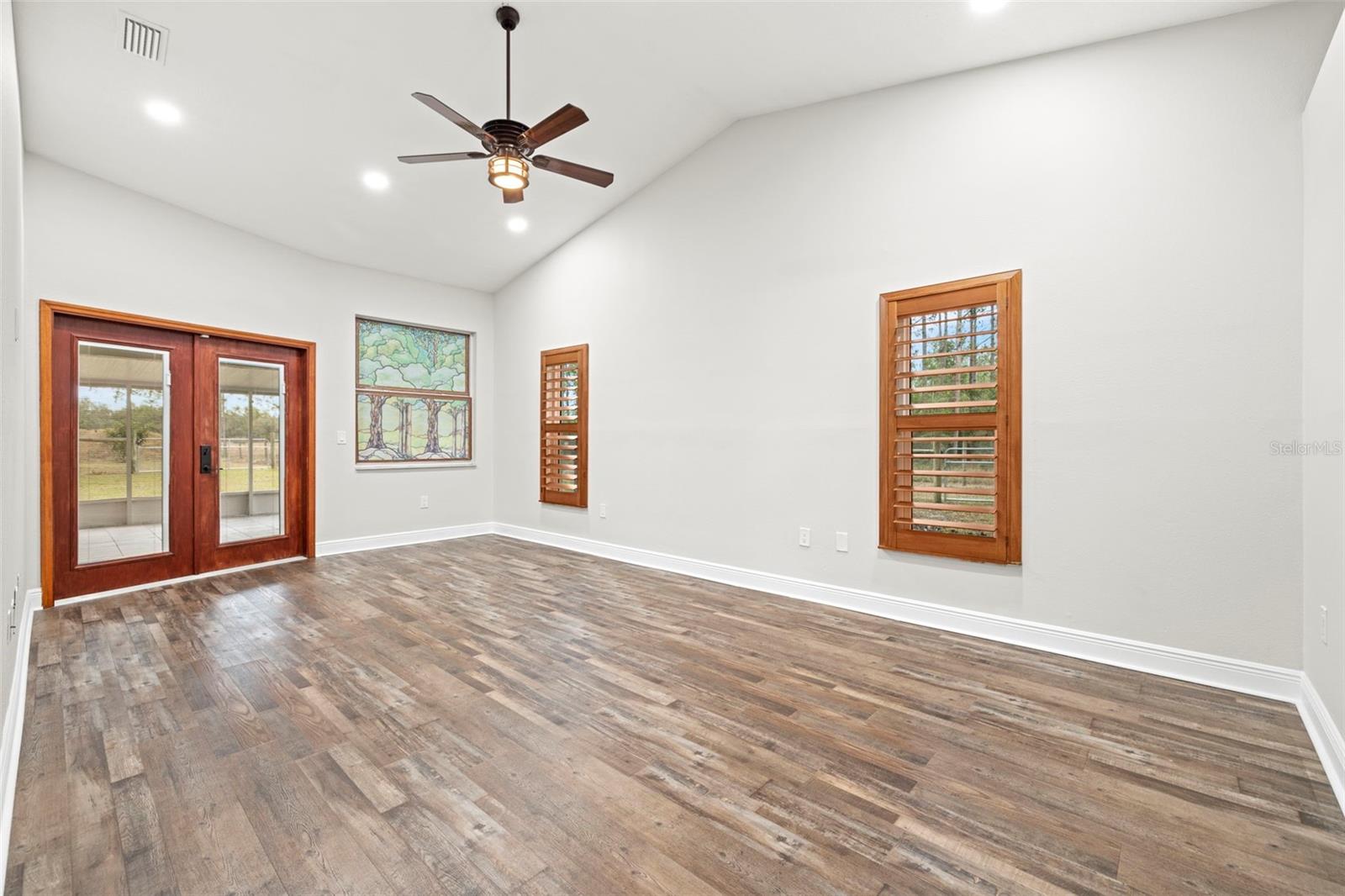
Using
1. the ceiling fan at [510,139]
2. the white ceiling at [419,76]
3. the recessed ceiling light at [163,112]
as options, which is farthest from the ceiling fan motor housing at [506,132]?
the recessed ceiling light at [163,112]

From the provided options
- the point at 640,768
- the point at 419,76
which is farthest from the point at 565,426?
the point at 640,768

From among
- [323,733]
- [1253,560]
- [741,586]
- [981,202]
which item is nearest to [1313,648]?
[1253,560]

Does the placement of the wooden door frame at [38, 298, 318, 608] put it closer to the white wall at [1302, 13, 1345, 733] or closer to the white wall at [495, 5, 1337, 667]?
the white wall at [495, 5, 1337, 667]

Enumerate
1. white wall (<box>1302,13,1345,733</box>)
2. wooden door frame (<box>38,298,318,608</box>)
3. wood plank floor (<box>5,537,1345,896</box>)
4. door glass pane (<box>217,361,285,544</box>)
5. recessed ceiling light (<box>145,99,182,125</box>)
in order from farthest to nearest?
door glass pane (<box>217,361,285,544</box>), wooden door frame (<box>38,298,318,608</box>), recessed ceiling light (<box>145,99,182,125</box>), white wall (<box>1302,13,1345,733</box>), wood plank floor (<box>5,537,1345,896</box>)

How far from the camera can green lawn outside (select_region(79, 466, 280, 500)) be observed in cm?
423

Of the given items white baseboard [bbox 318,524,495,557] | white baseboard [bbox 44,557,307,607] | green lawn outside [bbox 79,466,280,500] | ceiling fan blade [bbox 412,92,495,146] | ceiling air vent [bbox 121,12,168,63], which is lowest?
white baseboard [bbox 44,557,307,607]

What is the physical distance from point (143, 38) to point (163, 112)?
667 mm

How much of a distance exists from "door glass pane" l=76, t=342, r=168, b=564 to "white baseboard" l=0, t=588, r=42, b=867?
1255 mm

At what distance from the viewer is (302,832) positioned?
1.70 meters

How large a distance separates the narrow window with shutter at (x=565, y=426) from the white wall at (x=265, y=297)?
1143 mm

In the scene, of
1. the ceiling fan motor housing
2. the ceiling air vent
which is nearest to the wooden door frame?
the ceiling air vent

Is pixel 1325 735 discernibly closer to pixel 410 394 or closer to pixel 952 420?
pixel 952 420

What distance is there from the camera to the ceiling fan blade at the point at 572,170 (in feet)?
10.9

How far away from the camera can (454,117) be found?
114 inches
